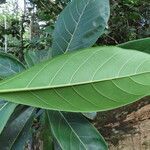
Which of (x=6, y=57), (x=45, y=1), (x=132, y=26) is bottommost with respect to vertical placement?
(x=132, y=26)

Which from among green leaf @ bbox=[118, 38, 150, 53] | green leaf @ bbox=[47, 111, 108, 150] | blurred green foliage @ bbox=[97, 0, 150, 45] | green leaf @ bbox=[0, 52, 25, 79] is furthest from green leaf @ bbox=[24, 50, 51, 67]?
blurred green foliage @ bbox=[97, 0, 150, 45]

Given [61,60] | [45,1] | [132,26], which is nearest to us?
[61,60]

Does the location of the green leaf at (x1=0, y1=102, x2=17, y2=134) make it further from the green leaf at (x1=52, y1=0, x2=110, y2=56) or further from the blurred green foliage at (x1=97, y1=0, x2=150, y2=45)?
the blurred green foliage at (x1=97, y1=0, x2=150, y2=45)

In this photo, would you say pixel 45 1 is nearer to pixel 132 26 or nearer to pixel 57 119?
pixel 132 26

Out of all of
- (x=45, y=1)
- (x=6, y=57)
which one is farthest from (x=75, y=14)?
(x=45, y=1)

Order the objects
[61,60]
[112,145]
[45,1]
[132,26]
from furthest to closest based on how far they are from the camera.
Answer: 1. [132,26]
2. [45,1]
3. [112,145]
4. [61,60]
